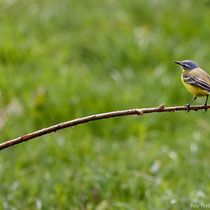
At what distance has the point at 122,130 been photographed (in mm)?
5410

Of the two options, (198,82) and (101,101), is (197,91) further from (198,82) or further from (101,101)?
(101,101)

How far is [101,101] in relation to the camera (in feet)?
18.4

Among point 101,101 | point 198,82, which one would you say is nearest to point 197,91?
point 198,82

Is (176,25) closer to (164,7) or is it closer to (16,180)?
(164,7)

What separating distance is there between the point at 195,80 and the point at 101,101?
2.42 m

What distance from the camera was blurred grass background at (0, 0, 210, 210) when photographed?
419 centimetres

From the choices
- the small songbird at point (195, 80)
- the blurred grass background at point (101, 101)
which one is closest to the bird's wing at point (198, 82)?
the small songbird at point (195, 80)

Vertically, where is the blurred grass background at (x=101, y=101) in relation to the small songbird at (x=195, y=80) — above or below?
below

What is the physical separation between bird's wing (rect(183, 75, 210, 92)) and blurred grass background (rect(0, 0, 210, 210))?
3.48ft

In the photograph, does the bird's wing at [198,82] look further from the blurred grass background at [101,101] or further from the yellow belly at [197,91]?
the blurred grass background at [101,101]

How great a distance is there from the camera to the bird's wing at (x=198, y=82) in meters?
3.20

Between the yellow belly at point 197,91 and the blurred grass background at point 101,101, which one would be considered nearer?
the yellow belly at point 197,91

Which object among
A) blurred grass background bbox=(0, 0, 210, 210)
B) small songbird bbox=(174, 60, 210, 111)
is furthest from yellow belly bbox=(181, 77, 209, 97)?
blurred grass background bbox=(0, 0, 210, 210)

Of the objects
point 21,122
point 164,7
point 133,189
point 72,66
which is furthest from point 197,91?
point 164,7
